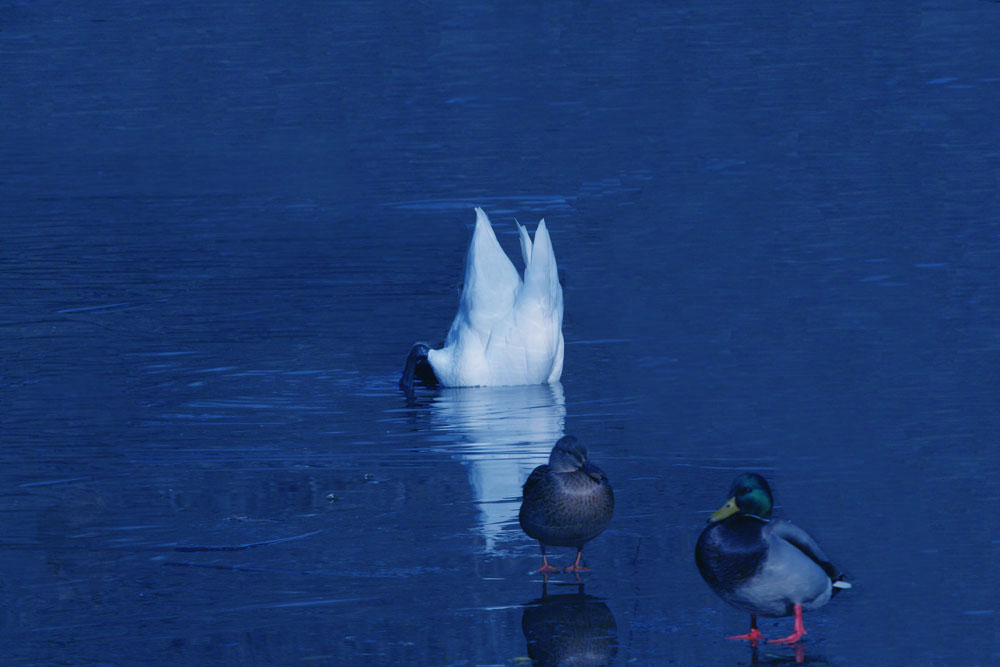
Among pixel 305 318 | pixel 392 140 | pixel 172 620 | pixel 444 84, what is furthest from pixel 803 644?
pixel 444 84

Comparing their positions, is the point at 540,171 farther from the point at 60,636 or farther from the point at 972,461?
the point at 60,636

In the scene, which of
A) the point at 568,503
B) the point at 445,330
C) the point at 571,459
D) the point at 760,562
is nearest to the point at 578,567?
the point at 568,503

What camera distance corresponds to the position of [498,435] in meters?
12.0

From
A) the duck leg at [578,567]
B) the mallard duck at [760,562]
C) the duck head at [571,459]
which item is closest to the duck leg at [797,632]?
the mallard duck at [760,562]

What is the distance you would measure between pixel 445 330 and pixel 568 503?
250 inches

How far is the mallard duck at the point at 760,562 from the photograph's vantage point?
308 inches

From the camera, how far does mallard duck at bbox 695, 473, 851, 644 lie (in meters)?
7.83

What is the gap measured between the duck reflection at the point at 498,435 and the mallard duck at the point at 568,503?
0.43 metres

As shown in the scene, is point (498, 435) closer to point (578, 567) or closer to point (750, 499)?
point (578, 567)

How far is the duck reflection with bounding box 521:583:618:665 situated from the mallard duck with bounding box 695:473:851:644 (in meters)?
0.51

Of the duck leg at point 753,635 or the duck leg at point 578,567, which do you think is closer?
the duck leg at point 753,635

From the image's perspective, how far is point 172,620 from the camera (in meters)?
8.34

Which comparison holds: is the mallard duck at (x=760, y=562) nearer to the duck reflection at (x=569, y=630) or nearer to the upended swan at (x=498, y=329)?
the duck reflection at (x=569, y=630)

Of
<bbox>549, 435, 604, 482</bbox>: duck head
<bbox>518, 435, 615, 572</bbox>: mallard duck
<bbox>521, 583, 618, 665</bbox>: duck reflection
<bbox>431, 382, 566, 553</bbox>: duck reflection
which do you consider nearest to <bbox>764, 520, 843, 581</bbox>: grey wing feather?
<bbox>521, 583, 618, 665</bbox>: duck reflection
